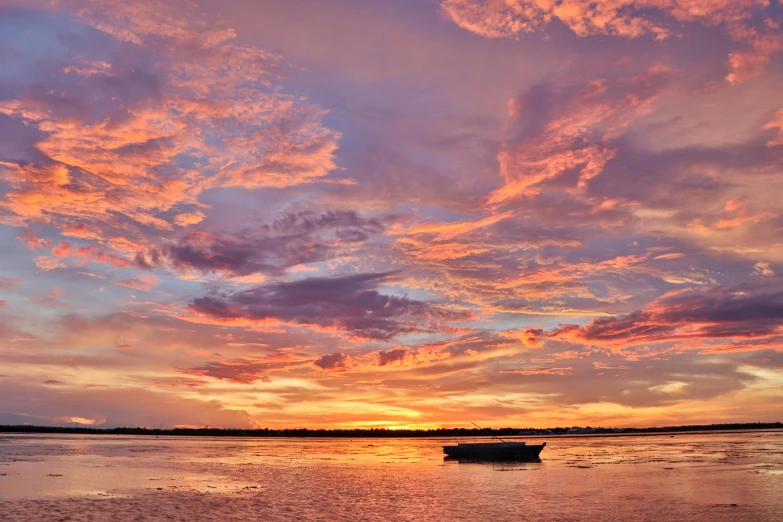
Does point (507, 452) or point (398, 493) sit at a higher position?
point (507, 452)

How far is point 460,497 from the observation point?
46.7m

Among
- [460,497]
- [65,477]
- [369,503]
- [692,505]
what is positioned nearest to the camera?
[692,505]

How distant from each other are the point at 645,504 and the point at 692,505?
9.50 ft

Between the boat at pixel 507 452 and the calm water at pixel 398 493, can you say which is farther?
the boat at pixel 507 452

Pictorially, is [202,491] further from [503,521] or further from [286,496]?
[503,521]

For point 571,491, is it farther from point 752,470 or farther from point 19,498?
point 19,498

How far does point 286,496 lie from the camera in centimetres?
4781

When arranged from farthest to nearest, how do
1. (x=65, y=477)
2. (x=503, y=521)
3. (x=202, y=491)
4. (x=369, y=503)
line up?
(x=65, y=477), (x=202, y=491), (x=369, y=503), (x=503, y=521)

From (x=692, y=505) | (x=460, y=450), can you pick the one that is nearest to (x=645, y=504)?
(x=692, y=505)

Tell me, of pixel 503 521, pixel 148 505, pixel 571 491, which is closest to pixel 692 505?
pixel 571 491

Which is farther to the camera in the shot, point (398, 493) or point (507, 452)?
point (507, 452)

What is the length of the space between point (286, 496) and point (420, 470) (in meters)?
31.7

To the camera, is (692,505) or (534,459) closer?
(692,505)

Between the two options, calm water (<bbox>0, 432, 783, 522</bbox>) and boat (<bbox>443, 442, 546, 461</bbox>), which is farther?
boat (<bbox>443, 442, 546, 461</bbox>)
